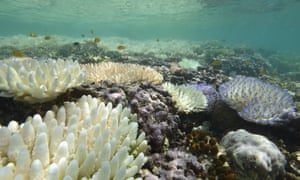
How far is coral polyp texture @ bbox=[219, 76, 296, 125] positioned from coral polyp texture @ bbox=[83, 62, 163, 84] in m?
1.78

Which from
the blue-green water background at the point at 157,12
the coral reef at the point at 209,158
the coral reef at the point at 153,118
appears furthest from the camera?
the blue-green water background at the point at 157,12

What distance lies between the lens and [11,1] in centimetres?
3597

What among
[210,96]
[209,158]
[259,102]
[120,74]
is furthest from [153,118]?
→ [210,96]

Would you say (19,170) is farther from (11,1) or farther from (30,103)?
(11,1)

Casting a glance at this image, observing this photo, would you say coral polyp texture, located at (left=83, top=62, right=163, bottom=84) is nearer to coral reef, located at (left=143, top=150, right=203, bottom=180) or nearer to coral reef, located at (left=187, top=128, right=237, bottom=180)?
coral reef, located at (left=187, top=128, right=237, bottom=180)

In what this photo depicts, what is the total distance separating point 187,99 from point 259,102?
62.1 inches

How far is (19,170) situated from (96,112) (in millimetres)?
1072

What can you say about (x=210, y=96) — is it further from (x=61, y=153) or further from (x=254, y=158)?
(x=61, y=153)

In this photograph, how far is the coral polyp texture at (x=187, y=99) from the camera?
4.42 m

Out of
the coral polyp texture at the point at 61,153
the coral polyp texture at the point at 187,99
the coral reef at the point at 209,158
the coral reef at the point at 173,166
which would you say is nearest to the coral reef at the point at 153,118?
the coral reef at the point at 173,166

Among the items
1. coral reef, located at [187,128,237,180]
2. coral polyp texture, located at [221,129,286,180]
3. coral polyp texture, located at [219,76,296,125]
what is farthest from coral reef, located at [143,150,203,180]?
coral polyp texture, located at [219,76,296,125]

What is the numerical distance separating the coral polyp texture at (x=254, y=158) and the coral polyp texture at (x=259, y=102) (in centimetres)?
108

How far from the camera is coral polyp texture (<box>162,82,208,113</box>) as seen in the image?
4418 mm

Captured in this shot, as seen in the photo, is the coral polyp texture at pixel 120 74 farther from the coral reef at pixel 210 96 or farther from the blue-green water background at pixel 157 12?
the blue-green water background at pixel 157 12
